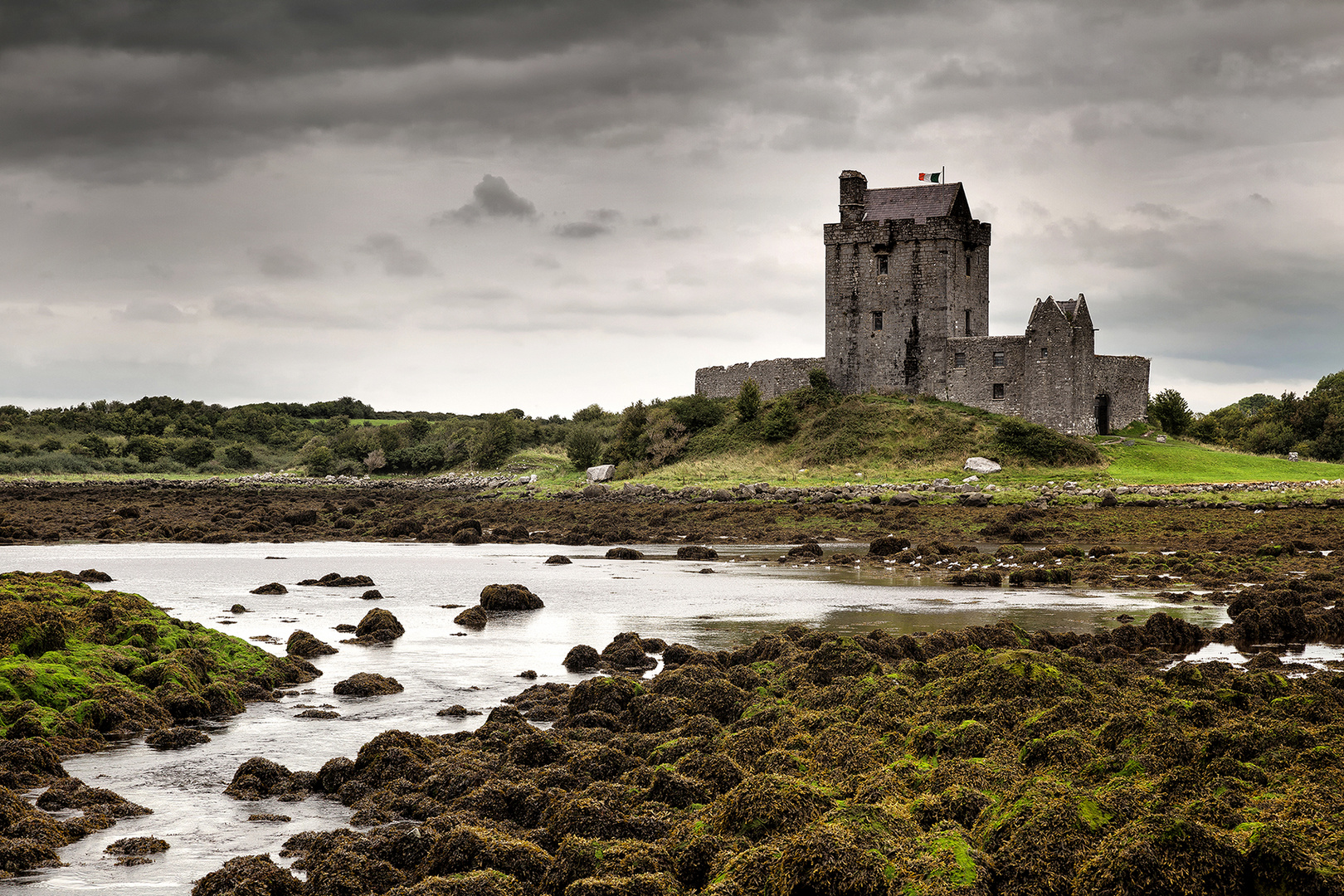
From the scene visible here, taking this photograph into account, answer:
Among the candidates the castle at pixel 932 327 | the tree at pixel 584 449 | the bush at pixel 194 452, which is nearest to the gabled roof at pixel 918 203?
the castle at pixel 932 327

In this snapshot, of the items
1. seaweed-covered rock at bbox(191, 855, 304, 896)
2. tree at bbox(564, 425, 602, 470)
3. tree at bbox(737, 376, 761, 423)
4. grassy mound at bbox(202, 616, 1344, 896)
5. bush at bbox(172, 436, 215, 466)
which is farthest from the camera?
bush at bbox(172, 436, 215, 466)

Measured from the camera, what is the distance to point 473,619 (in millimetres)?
18453

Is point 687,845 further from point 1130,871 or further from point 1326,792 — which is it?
point 1326,792

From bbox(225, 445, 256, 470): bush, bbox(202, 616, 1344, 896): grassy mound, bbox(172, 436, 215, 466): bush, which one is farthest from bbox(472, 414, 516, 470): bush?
bbox(202, 616, 1344, 896): grassy mound

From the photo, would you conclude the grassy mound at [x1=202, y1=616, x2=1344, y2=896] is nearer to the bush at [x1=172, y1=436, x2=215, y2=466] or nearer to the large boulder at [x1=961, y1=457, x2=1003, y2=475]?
the large boulder at [x1=961, y1=457, x2=1003, y2=475]

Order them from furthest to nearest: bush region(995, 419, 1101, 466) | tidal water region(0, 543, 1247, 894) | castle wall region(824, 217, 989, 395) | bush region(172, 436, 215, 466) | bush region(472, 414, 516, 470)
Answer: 1. bush region(172, 436, 215, 466)
2. bush region(472, 414, 516, 470)
3. castle wall region(824, 217, 989, 395)
4. bush region(995, 419, 1101, 466)
5. tidal water region(0, 543, 1247, 894)

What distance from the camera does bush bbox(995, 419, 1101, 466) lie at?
49.0m

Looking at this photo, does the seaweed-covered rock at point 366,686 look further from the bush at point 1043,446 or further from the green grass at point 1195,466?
the bush at point 1043,446

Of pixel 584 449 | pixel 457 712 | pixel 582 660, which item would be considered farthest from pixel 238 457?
pixel 457 712

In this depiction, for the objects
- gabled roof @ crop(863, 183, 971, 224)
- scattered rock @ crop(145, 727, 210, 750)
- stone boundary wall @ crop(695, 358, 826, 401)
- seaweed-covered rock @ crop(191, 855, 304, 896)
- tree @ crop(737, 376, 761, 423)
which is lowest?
scattered rock @ crop(145, 727, 210, 750)

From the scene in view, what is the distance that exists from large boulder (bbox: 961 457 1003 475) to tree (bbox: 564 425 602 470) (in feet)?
79.6

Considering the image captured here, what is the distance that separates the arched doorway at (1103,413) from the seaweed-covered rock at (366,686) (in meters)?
50.6

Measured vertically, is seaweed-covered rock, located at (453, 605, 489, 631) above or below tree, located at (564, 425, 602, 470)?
below

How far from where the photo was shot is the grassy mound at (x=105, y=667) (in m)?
10.8
